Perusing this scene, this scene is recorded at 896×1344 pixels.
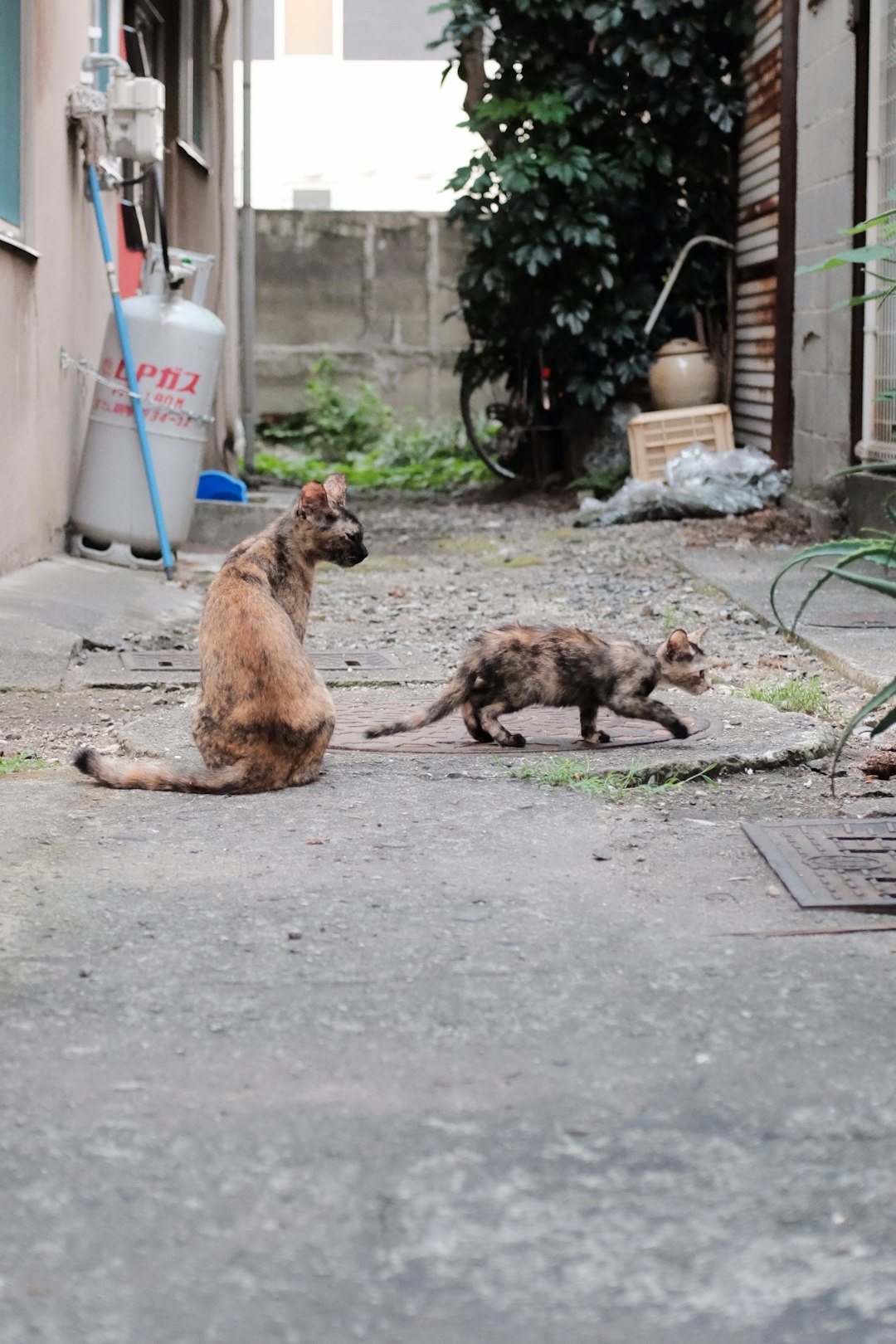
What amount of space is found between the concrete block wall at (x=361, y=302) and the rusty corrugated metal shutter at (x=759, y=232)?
5397 millimetres

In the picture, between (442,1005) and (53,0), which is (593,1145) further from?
(53,0)

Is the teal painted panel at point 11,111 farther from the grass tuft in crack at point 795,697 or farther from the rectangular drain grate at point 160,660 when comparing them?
the grass tuft in crack at point 795,697

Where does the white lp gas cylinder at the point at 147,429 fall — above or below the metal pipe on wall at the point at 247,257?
below

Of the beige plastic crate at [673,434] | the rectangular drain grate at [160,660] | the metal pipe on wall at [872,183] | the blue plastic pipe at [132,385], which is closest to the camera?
the rectangular drain grate at [160,660]

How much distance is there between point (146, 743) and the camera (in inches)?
185

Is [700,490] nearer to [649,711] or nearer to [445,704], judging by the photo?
[649,711]

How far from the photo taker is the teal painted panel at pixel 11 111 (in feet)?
24.0

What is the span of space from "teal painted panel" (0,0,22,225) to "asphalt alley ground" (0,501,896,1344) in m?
4.29

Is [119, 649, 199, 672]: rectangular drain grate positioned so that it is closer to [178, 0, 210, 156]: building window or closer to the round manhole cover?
the round manhole cover

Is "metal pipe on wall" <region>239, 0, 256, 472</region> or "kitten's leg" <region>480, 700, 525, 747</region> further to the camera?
"metal pipe on wall" <region>239, 0, 256, 472</region>

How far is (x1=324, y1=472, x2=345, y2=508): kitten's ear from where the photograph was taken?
4.67 metres

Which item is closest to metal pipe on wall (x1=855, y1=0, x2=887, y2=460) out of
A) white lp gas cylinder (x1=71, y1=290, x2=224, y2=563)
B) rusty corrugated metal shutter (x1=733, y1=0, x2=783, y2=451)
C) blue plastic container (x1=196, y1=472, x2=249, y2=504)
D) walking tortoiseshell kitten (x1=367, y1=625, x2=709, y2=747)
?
rusty corrugated metal shutter (x1=733, y1=0, x2=783, y2=451)

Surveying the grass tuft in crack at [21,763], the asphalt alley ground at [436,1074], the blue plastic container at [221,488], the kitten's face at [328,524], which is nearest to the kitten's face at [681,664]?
the asphalt alley ground at [436,1074]

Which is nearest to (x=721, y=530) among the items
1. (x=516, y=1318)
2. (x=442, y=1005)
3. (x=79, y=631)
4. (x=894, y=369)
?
(x=894, y=369)
